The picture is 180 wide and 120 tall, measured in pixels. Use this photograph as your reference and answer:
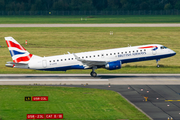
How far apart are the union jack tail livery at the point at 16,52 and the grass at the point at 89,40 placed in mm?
11015

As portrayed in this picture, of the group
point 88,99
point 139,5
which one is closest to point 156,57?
point 88,99

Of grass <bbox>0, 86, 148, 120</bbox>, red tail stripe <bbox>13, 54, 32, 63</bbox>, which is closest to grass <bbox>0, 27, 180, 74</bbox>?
red tail stripe <bbox>13, 54, 32, 63</bbox>

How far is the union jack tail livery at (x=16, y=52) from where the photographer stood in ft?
164

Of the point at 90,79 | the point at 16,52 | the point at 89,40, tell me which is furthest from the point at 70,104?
the point at 89,40

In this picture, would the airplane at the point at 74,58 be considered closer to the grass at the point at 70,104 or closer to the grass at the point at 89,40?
the grass at the point at 70,104

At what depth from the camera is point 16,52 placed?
5028 centimetres

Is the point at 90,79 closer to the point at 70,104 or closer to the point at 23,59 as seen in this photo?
the point at 23,59

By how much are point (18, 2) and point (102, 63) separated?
6116 inches

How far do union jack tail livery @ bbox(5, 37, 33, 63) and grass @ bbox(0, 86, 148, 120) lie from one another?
8022mm

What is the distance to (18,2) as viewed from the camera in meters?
195

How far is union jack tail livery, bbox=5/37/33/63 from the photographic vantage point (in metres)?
50.0

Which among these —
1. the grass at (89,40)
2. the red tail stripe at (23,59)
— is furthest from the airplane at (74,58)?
the grass at (89,40)

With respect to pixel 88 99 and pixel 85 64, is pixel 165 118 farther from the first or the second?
pixel 85 64

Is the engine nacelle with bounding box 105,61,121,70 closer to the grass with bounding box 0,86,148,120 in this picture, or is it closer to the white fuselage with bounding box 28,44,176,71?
the white fuselage with bounding box 28,44,176,71
